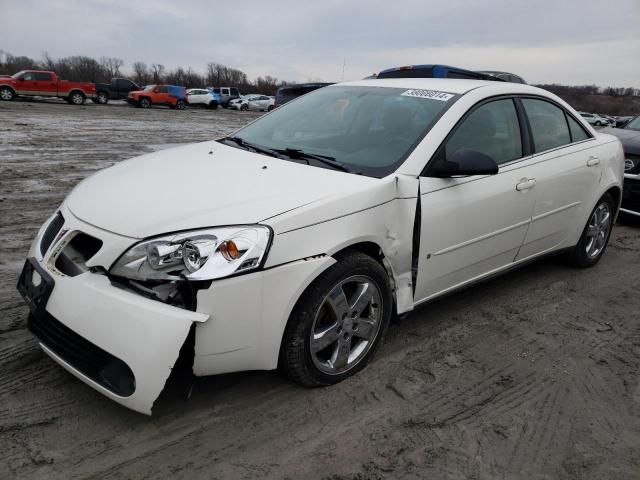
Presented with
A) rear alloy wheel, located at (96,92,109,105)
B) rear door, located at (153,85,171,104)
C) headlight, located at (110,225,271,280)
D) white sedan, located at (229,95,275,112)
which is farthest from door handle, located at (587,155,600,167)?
white sedan, located at (229,95,275,112)

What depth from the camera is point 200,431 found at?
7.80ft

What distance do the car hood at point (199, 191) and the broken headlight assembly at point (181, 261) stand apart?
65 mm

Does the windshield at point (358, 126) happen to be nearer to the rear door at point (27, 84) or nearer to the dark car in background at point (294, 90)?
the dark car in background at point (294, 90)

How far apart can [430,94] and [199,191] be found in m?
1.74

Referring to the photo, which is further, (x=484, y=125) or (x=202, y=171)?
(x=484, y=125)

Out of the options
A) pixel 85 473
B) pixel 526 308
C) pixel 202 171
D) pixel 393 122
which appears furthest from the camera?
pixel 526 308

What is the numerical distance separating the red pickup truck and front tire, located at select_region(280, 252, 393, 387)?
29076 millimetres

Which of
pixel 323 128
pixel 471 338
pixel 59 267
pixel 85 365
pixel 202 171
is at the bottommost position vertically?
pixel 471 338

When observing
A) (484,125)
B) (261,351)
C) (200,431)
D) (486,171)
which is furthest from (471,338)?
(200,431)

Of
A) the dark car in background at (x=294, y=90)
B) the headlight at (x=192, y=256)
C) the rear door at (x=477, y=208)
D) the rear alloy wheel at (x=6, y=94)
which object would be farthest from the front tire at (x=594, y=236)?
the rear alloy wheel at (x=6, y=94)

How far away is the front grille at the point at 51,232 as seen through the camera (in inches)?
102

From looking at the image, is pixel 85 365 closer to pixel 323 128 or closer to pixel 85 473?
pixel 85 473

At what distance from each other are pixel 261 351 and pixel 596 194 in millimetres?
3456

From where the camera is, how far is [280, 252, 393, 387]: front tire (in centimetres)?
248
